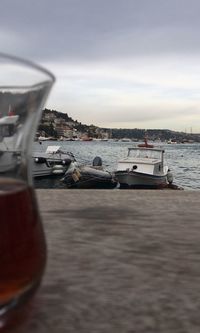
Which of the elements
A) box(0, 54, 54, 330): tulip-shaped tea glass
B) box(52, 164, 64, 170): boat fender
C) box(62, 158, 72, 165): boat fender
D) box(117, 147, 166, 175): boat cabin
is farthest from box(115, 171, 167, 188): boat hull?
box(0, 54, 54, 330): tulip-shaped tea glass

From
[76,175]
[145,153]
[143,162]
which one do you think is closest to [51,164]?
[145,153]

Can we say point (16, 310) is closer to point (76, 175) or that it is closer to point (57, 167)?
point (76, 175)

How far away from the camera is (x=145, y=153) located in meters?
17.1

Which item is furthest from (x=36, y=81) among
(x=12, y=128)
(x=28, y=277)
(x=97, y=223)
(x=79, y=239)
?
(x=97, y=223)

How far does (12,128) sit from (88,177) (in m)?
14.6

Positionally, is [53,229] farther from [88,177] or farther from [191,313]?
[88,177]

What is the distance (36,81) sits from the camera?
19.3 inches

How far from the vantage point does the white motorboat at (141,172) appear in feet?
49.4

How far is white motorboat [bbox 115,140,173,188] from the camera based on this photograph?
1505cm

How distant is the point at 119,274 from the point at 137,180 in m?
14.5

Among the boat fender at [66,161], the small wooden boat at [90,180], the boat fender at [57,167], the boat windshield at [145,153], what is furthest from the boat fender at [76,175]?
the boat fender at [66,161]

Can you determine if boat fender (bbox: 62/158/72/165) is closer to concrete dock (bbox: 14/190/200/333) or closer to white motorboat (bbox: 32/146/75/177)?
white motorboat (bbox: 32/146/75/177)

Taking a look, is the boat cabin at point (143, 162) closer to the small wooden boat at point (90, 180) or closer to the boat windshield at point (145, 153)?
the boat windshield at point (145, 153)

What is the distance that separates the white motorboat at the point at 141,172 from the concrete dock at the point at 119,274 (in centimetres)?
1402
